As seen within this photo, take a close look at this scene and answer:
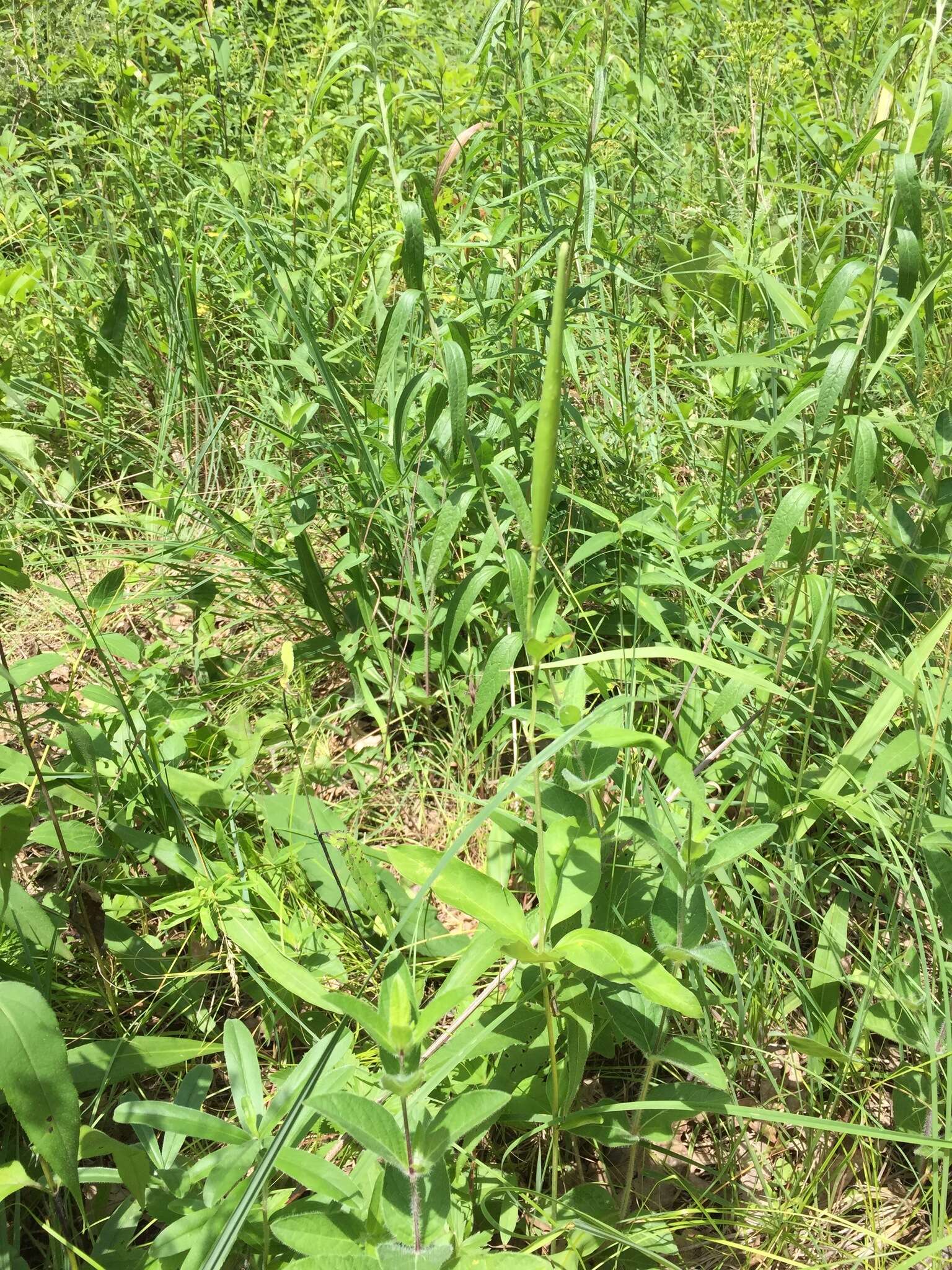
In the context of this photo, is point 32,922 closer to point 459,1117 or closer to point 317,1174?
point 317,1174

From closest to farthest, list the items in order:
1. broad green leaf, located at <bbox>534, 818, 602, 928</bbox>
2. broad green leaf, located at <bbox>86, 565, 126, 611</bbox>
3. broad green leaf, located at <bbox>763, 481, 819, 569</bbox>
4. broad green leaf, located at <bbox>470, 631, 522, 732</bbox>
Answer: broad green leaf, located at <bbox>534, 818, 602, 928</bbox>
broad green leaf, located at <bbox>763, 481, 819, 569</bbox>
broad green leaf, located at <bbox>470, 631, 522, 732</bbox>
broad green leaf, located at <bbox>86, 565, 126, 611</bbox>

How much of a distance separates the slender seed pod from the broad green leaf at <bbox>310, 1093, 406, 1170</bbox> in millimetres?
604

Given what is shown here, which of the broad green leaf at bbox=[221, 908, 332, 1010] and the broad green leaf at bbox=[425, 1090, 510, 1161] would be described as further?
the broad green leaf at bbox=[221, 908, 332, 1010]

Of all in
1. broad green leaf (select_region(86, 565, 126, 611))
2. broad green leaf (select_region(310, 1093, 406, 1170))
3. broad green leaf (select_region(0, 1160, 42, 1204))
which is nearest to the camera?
broad green leaf (select_region(310, 1093, 406, 1170))

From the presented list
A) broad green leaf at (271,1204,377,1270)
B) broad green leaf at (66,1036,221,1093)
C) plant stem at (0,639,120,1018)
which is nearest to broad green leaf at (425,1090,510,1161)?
broad green leaf at (271,1204,377,1270)

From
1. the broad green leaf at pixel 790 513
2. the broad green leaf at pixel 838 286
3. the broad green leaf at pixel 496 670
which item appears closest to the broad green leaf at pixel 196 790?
the broad green leaf at pixel 496 670

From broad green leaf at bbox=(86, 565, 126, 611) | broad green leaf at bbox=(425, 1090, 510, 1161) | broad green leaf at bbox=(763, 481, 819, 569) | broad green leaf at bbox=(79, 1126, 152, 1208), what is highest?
broad green leaf at bbox=(763, 481, 819, 569)

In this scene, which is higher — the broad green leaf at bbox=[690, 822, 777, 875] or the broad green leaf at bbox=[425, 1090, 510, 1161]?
the broad green leaf at bbox=[690, 822, 777, 875]

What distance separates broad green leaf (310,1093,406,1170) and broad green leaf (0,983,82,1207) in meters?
0.30

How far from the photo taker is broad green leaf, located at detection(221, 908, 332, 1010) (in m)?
1.43

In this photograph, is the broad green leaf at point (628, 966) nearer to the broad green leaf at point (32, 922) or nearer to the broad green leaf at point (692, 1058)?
the broad green leaf at point (692, 1058)

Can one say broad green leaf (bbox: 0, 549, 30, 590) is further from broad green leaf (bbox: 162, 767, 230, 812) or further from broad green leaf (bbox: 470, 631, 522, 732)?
broad green leaf (bbox: 470, 631, 522, 732)

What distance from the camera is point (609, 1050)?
1418 millimetres

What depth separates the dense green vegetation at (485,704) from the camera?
121 centimetres
